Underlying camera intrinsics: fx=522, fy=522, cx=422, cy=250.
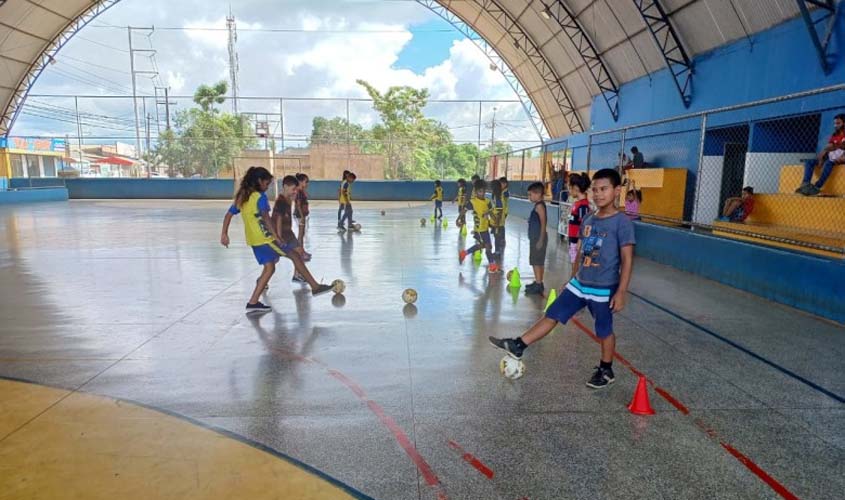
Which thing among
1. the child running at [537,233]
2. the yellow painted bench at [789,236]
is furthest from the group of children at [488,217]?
the yellow painted bench at [789,236]

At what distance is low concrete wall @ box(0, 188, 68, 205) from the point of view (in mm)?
27031

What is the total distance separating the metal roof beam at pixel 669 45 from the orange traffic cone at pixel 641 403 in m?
15.7

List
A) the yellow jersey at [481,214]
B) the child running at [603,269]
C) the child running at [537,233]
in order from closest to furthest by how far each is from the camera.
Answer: the child running at [603,269] < the child running at [537,233] < the yellow jersey at [481,214]

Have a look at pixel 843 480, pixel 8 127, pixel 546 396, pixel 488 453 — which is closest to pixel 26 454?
pixel 488 453

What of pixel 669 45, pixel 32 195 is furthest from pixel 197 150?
pixel 669 45

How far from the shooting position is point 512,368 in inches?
179

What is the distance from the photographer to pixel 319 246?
40.7ft

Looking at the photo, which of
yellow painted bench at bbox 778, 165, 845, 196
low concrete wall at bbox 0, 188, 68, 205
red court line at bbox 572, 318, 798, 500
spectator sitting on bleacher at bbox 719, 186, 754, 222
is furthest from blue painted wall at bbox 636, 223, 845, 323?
low concrete wall at bbox 0, 188, 68, 205

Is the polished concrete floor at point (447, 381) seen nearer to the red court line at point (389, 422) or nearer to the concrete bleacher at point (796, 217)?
the red court line at point (389, 422)

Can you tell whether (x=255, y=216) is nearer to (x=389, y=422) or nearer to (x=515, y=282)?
(x=389, y=422)

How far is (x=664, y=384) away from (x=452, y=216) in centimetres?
1766

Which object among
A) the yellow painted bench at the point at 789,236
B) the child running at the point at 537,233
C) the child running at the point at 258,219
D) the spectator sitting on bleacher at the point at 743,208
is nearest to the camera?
the child running at the point at 258,219

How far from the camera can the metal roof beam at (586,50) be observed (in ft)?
73.8

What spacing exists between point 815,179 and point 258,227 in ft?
33.1
